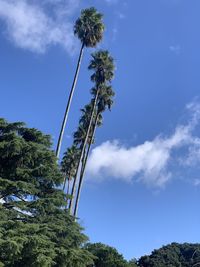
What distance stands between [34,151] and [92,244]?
18.5 m

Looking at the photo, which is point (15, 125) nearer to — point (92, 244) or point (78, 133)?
point (92, 244)

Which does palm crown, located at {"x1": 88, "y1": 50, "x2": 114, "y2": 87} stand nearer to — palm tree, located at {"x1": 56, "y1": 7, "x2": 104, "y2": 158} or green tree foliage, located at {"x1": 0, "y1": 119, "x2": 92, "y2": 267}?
palm tree, located at {"x1": 56, "y1": 7, "x2": 104, "y2": 158}

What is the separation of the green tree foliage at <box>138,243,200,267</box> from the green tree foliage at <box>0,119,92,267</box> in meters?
49.6

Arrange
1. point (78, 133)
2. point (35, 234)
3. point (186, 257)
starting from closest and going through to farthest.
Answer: point (35, 234) < point (78, 133) < point (186, 257)

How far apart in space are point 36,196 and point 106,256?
1538cm

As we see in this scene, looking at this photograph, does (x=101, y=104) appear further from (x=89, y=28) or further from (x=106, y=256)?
(x=106, y=256)

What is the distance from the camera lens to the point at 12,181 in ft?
91.9

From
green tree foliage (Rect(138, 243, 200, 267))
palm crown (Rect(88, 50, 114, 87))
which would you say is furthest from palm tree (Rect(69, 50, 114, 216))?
green tree foliage (Rect(138, 243, 200, 267))

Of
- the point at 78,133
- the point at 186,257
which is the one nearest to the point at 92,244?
the point at 78,133

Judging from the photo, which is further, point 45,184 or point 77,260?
point 45,184

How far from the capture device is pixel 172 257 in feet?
271

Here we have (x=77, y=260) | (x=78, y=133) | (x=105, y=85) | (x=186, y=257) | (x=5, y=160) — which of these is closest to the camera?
(x=77, y=260)

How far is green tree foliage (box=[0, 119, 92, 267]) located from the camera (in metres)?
25.7

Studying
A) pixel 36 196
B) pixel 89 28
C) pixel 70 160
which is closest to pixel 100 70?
pixel 89 28
